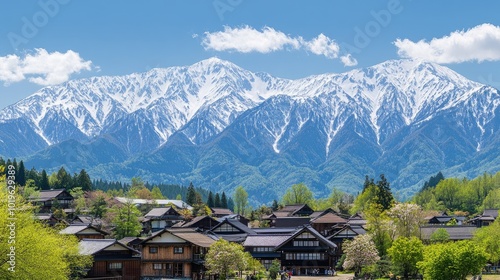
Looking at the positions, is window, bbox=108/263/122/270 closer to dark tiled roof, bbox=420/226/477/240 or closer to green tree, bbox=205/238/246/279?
green tree, bbox=205/238/246/279

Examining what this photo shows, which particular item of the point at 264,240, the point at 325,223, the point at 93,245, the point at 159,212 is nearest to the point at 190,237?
the point at 93,245

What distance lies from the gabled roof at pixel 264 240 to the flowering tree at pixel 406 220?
54.3ft

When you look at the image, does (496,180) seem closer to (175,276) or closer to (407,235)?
(407,235)

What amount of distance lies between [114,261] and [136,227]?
33919mm

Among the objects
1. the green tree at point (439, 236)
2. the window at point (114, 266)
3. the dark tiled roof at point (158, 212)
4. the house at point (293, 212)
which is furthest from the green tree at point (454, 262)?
the house at point (293, 212)

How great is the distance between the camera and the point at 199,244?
261 ft

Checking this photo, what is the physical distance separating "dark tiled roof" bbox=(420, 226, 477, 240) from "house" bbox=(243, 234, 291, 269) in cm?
2048

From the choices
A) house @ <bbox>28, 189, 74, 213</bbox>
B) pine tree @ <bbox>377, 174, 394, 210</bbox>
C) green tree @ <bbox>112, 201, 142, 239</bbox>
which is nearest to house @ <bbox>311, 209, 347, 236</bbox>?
pine tree @ <bbox>377, 174, 394, 210</bbox>

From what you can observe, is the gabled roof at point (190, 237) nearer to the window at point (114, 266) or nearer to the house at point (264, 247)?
the window at point (114, 266)

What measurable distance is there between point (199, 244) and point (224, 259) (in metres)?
7.95

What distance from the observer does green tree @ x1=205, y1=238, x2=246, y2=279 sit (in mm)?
72312

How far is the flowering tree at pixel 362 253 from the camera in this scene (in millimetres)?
82900

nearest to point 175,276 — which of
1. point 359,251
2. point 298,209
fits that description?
point 359,251

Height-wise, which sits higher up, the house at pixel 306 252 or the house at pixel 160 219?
the house at pixel 160 219
